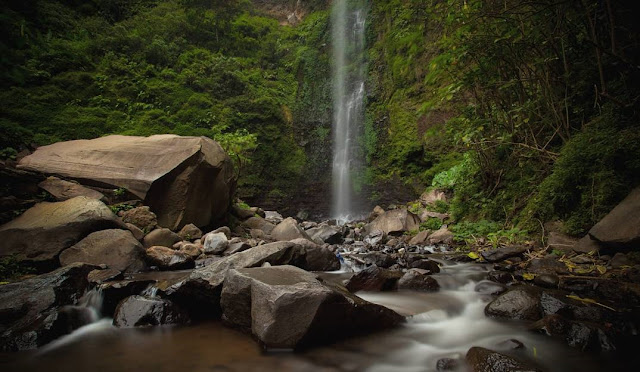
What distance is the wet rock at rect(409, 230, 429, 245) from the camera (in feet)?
25.1

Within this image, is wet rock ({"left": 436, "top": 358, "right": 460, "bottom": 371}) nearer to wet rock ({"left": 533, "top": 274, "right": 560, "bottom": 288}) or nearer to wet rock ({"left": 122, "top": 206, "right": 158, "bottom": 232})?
wet rock ({"left": 533, "top": 274, "right": 560, "bottom": 288})

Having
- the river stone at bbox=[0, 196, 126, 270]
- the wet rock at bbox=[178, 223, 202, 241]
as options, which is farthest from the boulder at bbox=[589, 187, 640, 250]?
the river stone at bbox=[0, 196, 126, 270]

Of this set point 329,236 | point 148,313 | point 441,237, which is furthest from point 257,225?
point 148,313

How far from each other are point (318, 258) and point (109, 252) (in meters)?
3.14

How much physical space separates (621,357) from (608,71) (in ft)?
15.9

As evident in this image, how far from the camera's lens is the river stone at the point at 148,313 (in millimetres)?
2908

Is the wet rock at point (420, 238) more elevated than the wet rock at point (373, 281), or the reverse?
the wet rock at point (373, 281)

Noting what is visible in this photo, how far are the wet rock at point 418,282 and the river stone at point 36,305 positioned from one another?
3.58m

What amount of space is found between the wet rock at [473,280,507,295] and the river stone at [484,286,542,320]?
0.56 m

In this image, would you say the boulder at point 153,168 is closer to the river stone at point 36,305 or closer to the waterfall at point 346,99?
the river stone at point 36,305

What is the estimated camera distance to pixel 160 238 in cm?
566

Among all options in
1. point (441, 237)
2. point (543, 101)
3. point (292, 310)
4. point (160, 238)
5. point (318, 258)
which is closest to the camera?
point (292, 310)

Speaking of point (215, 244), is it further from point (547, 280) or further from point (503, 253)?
point (547, 280)

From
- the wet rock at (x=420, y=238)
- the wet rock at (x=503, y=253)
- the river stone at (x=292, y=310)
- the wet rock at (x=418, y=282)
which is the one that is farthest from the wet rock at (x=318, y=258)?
the wet rock at (x=420, y=238)
